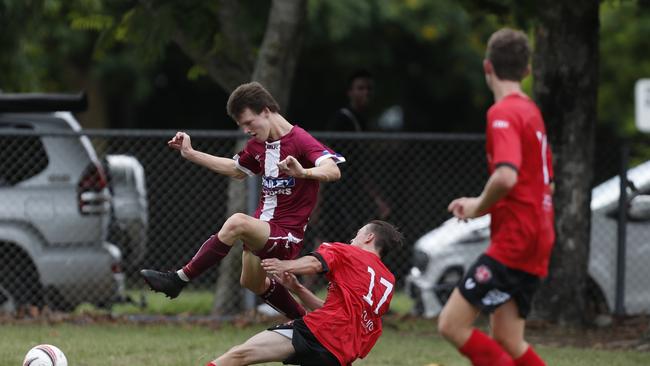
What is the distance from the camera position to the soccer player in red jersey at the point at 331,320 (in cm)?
668

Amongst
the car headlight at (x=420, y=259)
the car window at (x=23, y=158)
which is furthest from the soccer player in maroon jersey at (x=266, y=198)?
the car headlight at (x=420, y=259)

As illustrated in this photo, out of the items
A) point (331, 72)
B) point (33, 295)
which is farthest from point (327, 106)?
point (33, 295)

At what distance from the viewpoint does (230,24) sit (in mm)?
11758

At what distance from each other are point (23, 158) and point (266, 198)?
4.36 metres

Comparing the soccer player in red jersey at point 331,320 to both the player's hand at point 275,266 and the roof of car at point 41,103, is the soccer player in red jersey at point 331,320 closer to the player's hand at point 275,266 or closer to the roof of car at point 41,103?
the player's hand at point 275,266

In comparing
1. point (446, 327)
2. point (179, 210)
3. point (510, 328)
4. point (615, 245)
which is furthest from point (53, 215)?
point (510, 328)

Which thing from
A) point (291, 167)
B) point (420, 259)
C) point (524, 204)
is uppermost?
point (291, 167)

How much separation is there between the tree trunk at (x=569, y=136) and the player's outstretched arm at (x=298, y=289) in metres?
4.54

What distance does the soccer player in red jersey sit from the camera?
6676 mm

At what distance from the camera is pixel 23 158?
11219mm

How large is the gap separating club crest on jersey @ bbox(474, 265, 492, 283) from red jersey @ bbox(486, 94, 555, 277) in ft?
0.25

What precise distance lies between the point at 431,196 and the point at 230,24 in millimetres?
2769

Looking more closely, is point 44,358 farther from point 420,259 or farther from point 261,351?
point 420,259

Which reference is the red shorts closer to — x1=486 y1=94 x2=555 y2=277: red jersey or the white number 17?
the white number 17
